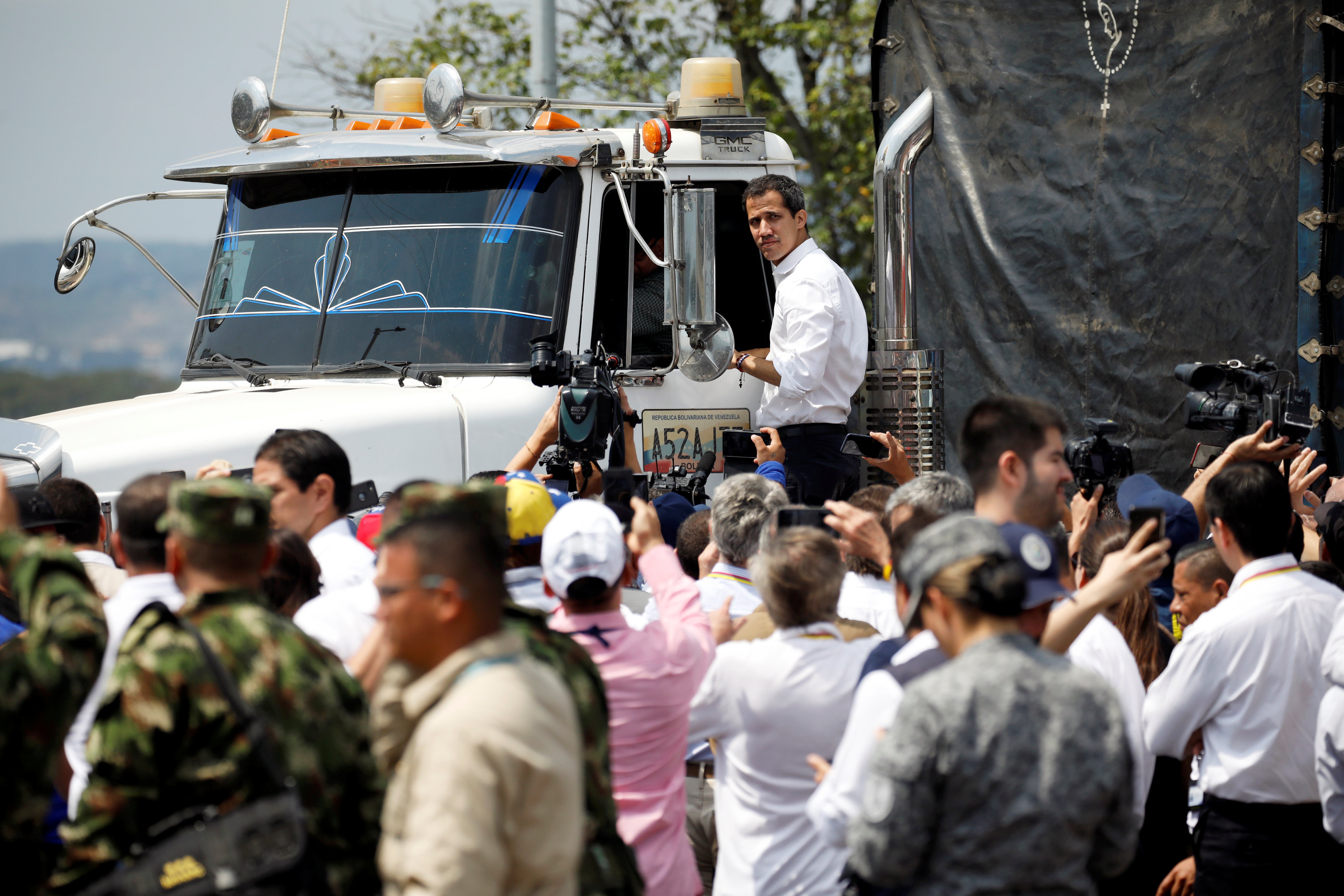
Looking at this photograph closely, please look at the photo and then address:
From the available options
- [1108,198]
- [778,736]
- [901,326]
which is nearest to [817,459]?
[901,326]

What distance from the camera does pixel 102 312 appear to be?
7462 centimetres

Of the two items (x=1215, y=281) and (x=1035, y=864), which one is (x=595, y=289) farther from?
(x=1035, y=864)

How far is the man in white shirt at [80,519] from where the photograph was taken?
4316 millimetres

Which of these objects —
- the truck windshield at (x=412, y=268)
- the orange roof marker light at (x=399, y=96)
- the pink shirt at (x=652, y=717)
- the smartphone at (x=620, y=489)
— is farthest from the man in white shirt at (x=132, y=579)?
the orange roof marker light at (x=399, y=96)

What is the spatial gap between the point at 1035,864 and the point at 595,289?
14.1 ft

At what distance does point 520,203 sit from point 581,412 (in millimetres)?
1349

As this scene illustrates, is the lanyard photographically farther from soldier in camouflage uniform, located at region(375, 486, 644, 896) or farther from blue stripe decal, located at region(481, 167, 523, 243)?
blue stripe decal, located at region(481, 167, 523, 243)

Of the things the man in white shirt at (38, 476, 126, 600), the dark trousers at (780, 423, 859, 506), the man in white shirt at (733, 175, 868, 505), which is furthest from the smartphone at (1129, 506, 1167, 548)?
the dark trousers at (780, 423, 859, 506)

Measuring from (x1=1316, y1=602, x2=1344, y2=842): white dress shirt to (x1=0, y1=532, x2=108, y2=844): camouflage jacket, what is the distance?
2866 mm

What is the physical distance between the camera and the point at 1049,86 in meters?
6.78

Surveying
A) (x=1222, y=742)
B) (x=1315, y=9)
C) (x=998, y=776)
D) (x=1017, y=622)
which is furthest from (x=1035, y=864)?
(x=1315, y=9)

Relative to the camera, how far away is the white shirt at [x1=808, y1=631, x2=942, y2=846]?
2.67 m

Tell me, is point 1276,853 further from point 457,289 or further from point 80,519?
point 457,289

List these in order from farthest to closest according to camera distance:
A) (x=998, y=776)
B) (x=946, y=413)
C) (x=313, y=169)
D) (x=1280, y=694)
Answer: (x=946, y=413)
(x=313, y=169)
(x=1280, y=694)
(x=998, y=776)
